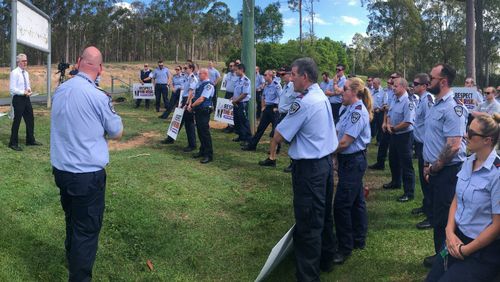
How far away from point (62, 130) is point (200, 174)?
3839mm

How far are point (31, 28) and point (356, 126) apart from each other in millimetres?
10728

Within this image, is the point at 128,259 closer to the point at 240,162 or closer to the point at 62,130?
the point at 62,130

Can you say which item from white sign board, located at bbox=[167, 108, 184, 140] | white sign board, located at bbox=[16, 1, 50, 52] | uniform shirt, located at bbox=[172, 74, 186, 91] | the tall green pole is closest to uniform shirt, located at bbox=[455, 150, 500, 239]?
white sign board, located at bbox=[167, 108, 184, 140]

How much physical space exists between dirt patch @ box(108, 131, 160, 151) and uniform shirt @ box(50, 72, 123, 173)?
5.46 metres

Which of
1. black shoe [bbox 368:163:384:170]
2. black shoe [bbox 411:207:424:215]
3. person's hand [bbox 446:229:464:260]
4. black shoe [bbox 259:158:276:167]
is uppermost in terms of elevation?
black shoe [bbox 259:158:276:167]

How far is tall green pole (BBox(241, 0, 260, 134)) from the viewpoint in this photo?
11500mm

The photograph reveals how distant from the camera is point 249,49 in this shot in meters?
11.6

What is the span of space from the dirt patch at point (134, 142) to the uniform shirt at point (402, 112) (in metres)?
5.28

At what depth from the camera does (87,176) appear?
3.60 meters

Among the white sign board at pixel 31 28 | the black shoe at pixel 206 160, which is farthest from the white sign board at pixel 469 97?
the white sign board at pixel 31 28

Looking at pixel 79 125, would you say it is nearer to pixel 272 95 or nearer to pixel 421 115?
pixel 421 115

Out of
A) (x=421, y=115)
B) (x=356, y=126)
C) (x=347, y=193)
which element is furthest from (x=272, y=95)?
(x=347, y=193)

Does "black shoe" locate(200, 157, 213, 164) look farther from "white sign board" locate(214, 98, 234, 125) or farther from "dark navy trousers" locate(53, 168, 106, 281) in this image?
"dark navy trousers" locate(53, 168, 106, 281)

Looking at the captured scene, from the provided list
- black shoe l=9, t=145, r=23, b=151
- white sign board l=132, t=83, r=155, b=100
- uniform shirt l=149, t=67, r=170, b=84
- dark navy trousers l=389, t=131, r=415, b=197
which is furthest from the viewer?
white sign board l=132, t=83, r=155, b=100
